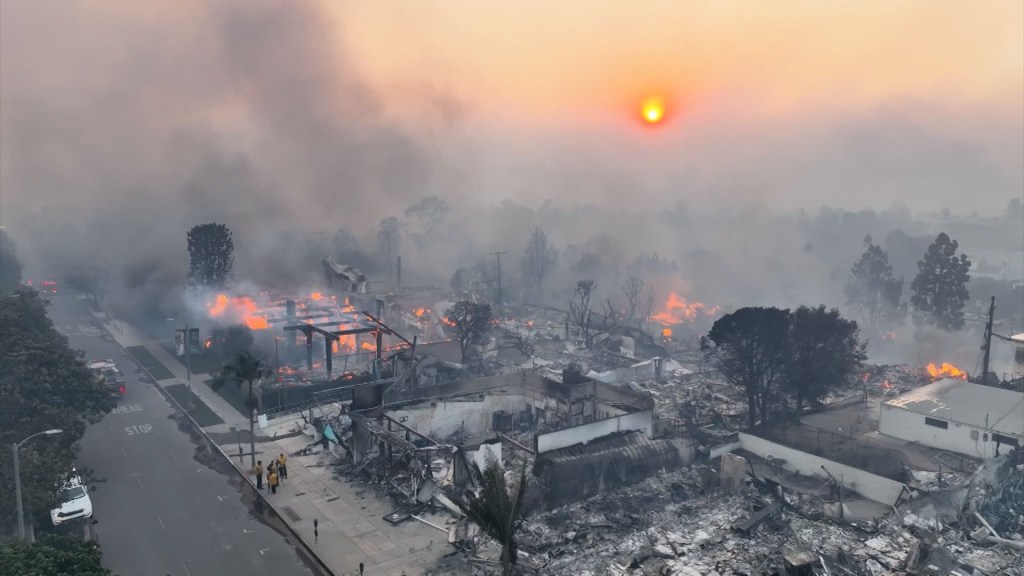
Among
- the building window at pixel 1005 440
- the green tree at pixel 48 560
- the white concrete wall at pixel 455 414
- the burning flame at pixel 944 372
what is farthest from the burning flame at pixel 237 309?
the burning flame at pixel 944 372

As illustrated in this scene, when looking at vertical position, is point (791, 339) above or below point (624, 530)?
above

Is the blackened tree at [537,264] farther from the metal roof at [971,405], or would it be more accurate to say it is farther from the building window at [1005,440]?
the building window at [1005,440]

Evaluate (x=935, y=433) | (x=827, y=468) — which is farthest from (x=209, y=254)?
(x=935, y=433)

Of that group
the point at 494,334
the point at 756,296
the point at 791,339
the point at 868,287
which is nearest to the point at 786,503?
the point at 791,339

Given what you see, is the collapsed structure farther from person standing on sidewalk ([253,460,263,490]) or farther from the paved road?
the paved road

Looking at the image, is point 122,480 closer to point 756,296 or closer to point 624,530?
point 624,530
